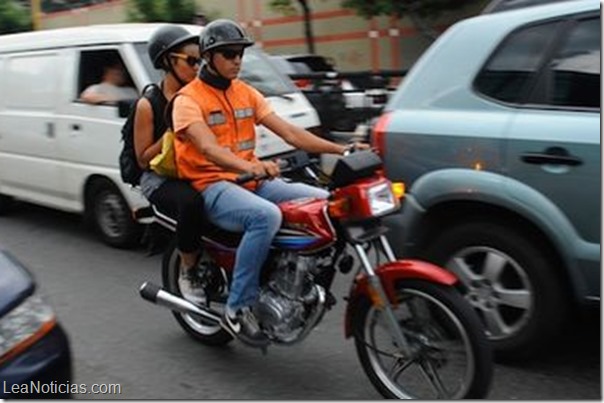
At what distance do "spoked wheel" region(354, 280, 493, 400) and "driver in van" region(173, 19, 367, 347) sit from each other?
0.57 metres

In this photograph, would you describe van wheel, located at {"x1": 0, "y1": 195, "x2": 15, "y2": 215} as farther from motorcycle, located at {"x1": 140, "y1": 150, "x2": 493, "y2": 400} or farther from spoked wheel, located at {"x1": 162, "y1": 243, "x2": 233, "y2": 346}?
motorcycle, located at {"x1": 140, "y1": 150, "x2": 493, "y2": 400}

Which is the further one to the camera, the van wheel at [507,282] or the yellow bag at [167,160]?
the yellow bag at [167,160]

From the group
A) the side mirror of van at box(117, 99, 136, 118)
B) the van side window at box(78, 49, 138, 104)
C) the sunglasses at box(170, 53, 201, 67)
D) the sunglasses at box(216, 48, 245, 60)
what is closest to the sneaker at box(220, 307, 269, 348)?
the sunglasses at box(216, 48, 245, 60)

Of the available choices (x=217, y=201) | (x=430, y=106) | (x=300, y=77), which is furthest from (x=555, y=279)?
(x=300, y=77)

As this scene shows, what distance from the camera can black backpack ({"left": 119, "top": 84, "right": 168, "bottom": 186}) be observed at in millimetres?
4672

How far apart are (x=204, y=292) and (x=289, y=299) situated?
2.29ft

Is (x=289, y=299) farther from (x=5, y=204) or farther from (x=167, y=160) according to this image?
(x=5, y=204)

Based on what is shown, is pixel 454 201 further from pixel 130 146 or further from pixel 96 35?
pixel 96 35

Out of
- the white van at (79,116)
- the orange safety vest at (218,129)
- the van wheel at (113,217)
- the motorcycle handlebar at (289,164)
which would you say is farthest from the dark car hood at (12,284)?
the van wheel at (113,217)

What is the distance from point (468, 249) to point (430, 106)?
757mm

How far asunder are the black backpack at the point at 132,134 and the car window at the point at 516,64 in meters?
1.84

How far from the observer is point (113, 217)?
670 cm

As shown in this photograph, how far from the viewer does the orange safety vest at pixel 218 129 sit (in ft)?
12.6

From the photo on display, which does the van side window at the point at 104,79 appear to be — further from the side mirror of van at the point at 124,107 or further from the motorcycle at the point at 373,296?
the motorcycle at the point at 373,296
